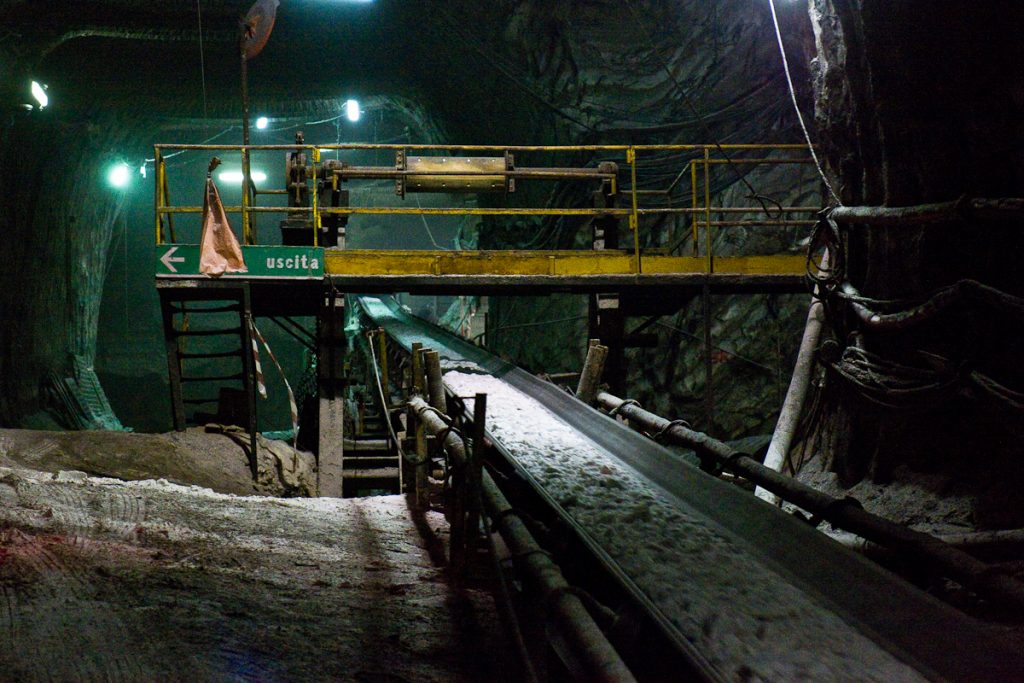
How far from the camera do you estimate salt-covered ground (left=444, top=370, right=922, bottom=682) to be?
2881mm

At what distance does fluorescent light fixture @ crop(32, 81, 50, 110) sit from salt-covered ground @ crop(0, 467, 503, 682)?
388 inches

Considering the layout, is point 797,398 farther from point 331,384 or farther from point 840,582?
point 331,384

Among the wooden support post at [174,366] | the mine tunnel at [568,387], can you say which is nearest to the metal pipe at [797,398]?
the mine tunnel at [568,387]

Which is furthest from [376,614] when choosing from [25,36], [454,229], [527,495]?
[454,229]

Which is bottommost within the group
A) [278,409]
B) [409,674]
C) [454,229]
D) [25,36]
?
[278,409]

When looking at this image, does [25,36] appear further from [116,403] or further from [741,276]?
[116,403]

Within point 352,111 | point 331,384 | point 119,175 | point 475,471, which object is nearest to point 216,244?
point 331,384

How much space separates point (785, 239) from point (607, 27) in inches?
173

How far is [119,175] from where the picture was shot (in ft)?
59.4

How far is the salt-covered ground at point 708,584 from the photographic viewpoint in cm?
288

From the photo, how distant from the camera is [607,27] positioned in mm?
13117

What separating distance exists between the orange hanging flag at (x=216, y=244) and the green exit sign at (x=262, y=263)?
0.24ft

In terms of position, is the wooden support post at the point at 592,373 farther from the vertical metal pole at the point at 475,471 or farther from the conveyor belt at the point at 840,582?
the vertical metal pole at the point at 475,471

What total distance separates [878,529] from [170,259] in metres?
7.02
